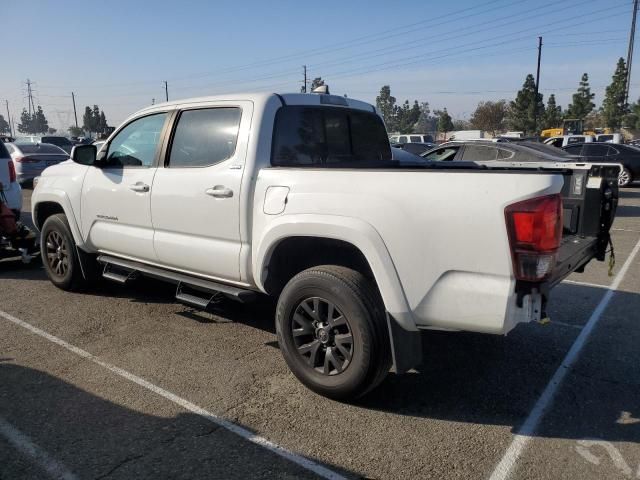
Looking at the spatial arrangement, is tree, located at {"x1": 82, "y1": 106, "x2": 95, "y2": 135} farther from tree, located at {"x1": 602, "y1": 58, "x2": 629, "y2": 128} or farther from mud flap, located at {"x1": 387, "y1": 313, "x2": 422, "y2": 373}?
mud flap, located at {"x1": 387, "y1": 313, "x2": 422, "y2": 373}

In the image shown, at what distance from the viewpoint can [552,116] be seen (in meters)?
64.9

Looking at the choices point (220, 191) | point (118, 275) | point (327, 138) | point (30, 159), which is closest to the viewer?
point (220, 191)

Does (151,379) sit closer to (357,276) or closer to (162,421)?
(162,421)

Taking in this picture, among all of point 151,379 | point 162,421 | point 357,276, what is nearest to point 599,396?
point 357,276

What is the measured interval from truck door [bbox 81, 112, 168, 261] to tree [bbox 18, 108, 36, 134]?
502 feet

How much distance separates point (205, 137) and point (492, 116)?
85172 millimetres

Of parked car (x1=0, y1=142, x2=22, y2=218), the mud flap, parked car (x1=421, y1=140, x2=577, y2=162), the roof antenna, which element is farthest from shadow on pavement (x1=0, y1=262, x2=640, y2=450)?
parked car (x1=421, y1=140, x2=577, y2=162)

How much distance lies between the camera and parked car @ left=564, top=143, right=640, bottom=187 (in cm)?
1714

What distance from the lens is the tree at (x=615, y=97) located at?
2395 inches

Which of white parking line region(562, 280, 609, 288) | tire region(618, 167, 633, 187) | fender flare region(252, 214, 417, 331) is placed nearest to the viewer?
fender flare region(252, 214, 417, 331)

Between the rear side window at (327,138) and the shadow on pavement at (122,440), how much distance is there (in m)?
1.89

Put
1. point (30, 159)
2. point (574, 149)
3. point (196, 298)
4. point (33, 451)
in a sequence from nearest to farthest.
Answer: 1. point (33, 451)
2. point (196, 298)
3. point (30, 159)
4. point (574, 149)

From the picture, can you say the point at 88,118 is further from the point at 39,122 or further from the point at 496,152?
the point at 496,152

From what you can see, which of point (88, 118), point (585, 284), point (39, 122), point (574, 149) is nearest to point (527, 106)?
point (574, 149)
